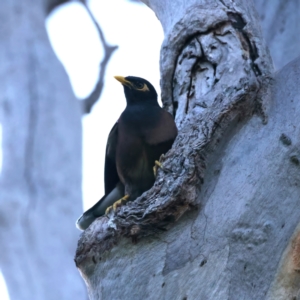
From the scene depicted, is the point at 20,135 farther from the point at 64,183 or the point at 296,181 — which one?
the point at 296,181

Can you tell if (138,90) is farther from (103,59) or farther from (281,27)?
(103,59)

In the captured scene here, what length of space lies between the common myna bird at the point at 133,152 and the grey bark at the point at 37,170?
1033 mm

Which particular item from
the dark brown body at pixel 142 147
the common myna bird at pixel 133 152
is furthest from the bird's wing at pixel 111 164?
the dark brown body at pixel 142 147

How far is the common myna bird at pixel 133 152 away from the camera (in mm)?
2764

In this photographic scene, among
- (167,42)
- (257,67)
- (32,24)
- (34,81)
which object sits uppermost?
(32,24)

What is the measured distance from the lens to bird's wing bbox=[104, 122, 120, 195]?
2.99 metres

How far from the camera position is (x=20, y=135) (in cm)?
416

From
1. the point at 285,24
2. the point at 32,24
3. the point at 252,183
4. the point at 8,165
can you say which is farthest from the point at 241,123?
the point at 32,24

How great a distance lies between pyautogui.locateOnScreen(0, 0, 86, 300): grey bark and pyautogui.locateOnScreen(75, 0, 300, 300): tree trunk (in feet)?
5.60

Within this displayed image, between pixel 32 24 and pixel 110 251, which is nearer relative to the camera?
pixel 110 251

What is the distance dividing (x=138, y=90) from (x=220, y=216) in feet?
4.40

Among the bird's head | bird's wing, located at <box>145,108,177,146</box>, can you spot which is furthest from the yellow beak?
bird's wing, located at <box>145,108,177,146</box>

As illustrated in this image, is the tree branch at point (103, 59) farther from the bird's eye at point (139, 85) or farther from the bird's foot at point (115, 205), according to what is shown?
the bird's foot at point (115, 205)

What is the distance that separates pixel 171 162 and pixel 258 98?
433 millimetres
